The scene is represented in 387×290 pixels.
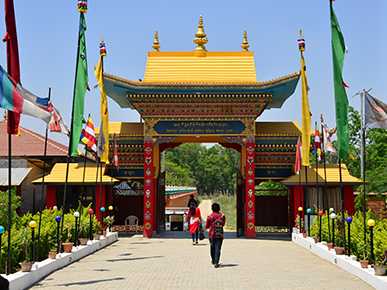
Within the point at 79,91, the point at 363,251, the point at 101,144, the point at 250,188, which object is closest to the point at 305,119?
the point at 250,188

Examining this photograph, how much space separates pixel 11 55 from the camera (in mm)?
9734

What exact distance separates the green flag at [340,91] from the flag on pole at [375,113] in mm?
1076

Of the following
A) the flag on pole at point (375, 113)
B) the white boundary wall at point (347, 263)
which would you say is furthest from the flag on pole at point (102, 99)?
the flag on pole at point (375, 113)

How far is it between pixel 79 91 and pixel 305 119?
10.1 meters

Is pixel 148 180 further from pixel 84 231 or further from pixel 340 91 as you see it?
pixel 340 91

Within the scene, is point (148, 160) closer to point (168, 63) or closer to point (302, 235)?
point (168, 63)

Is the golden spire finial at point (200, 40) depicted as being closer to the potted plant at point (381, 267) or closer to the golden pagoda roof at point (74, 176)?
the golden pagoda roof at point (74, 176)

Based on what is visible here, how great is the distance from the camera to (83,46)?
46.6 ft

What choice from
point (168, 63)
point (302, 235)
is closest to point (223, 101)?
point (168, 63)

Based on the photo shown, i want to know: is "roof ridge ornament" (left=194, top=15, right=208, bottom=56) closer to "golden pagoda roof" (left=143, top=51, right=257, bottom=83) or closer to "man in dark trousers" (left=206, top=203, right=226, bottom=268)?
"golden pagoda roof" (left=143, top=51, right=257, bottom=83)

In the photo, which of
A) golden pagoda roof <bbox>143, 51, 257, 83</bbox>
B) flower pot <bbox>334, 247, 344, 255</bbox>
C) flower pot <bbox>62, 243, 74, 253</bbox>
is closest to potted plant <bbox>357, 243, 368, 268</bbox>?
flower pot <bbox>334, 247, 344, 255</bbox>

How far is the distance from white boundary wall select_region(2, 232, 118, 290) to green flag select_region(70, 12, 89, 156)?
2961 millimetres

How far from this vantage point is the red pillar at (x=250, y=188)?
70.2ft

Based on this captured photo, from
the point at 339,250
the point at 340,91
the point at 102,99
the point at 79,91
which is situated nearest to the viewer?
the point at 340,91
